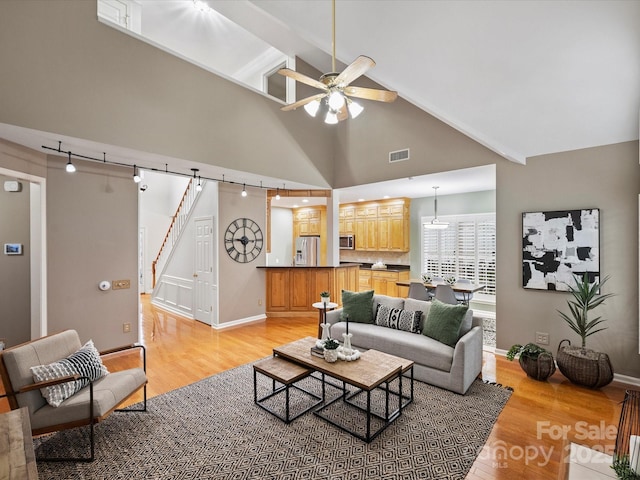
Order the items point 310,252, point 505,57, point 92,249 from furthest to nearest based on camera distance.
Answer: point 310,252 → point 92,249 → point 505,57

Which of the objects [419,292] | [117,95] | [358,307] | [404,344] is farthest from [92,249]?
[419,292]

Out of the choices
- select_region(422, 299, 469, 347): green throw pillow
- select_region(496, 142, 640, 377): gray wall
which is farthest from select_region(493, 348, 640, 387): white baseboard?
select_region(422, 299, 469, 347): green throw pillow

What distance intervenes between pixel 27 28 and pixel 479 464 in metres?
5.32

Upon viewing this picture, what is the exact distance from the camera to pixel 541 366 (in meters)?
3.54

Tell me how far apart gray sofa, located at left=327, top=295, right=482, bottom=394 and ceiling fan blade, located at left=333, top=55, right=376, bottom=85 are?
2.75m

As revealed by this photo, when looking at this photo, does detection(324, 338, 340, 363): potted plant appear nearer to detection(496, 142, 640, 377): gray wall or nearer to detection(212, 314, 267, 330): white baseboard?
detection(496, 142, 640, 377): gray wall

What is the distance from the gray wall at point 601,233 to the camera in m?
3.50

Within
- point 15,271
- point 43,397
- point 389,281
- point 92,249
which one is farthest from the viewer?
point 389,281

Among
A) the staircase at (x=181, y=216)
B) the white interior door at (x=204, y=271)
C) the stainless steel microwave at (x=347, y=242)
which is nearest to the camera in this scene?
the white interior door at (x=204, y=271)

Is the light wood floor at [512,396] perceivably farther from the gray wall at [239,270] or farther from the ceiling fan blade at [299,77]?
the ceiling fan blade at [299,77]

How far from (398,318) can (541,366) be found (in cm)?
165

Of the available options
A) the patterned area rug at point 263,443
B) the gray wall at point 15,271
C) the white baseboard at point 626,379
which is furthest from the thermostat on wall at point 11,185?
the white baseboard at point 626,379

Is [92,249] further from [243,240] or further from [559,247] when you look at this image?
[559,247]

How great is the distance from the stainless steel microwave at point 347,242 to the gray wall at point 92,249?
5380 millimetres
